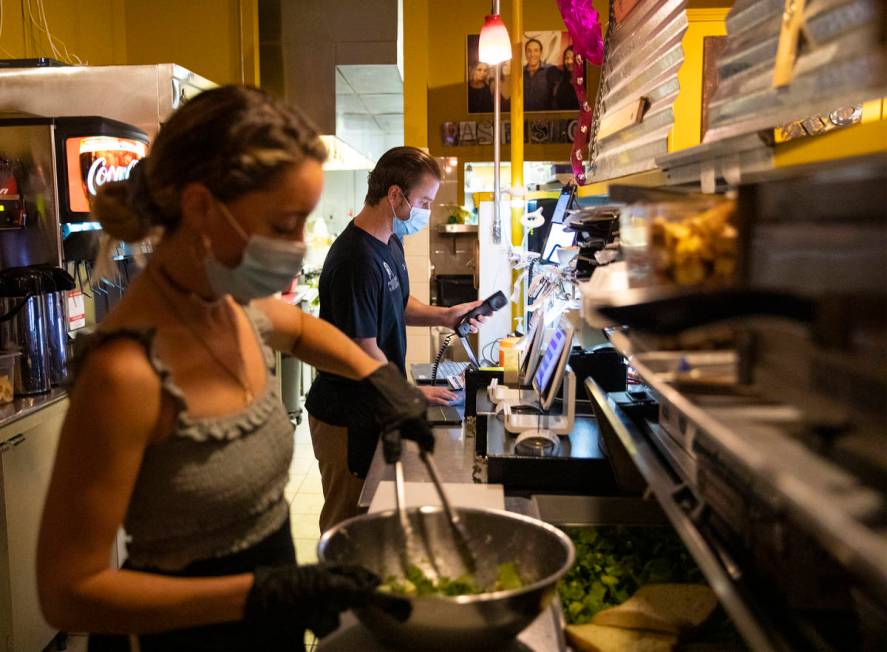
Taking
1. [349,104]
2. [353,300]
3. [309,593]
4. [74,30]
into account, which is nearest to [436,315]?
[353,300]

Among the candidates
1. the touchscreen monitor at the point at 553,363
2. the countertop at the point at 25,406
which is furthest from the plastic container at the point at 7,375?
the touchscreen monitor at the point at 553,363

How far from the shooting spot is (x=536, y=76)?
693 centimetres

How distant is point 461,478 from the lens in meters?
2.49

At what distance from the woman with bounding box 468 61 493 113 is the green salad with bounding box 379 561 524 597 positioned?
19.5ft

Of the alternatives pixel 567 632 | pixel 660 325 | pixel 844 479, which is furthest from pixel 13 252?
pixel 844 479

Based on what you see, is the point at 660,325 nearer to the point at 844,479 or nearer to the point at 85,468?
the point at 844,479

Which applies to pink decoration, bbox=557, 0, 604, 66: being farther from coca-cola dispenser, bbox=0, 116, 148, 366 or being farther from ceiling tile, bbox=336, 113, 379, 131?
ceiling tile, bbox=336, 113, 379, 131

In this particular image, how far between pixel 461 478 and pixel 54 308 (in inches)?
83.5

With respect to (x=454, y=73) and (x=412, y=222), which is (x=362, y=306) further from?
(x=454, y=73)

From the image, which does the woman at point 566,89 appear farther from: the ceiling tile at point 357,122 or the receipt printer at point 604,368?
the receipt printer at point 604,368

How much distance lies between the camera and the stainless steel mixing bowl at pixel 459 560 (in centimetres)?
129

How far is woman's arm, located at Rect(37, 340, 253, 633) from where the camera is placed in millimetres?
1139

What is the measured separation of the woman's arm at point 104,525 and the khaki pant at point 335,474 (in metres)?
1.95

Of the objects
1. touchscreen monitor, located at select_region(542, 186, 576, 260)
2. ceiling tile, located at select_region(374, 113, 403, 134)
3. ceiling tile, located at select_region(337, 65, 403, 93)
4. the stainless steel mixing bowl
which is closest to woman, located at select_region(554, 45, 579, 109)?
ceiling tile, located at select_region(337, 65, 403, 93)
